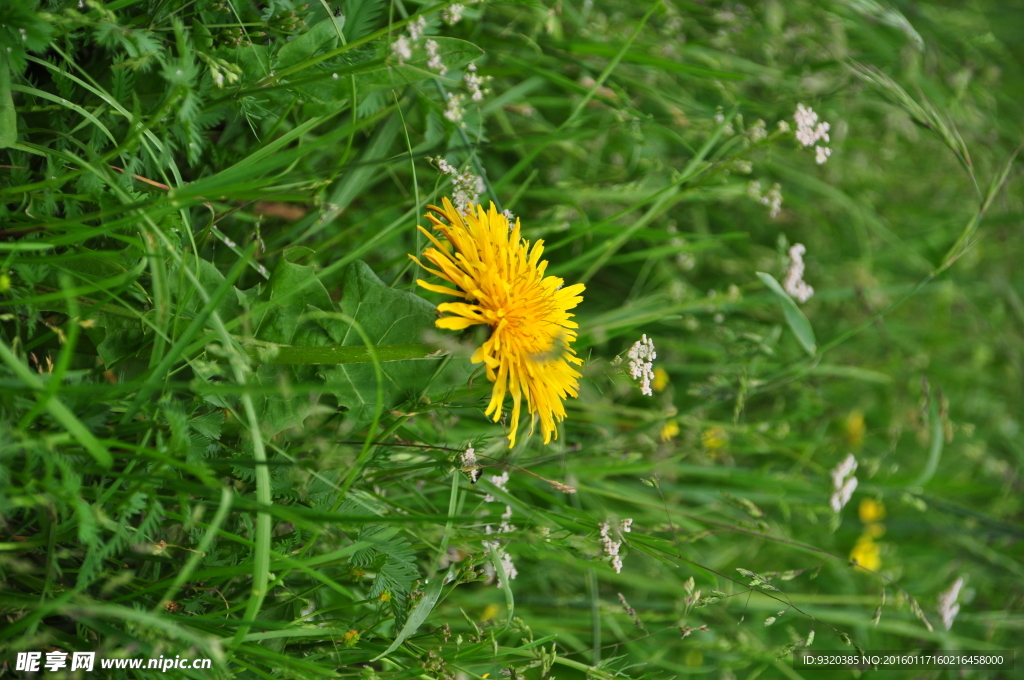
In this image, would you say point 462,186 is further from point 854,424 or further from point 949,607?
point 854,424

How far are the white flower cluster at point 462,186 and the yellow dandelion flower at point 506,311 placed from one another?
0.41 ft

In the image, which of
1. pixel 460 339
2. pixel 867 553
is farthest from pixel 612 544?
pixel 867 553

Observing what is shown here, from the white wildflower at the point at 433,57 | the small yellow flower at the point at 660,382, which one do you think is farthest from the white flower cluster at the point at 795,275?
the white wildflower at the point at 433,57

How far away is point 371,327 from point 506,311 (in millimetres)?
187

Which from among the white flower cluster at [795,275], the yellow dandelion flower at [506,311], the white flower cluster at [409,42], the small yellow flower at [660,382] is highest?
the white flower cluster at [409,42]

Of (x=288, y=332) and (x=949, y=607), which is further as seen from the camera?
(x=949, y=607)

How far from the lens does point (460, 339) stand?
2.14 ft

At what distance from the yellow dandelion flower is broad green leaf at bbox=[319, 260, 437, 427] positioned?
0.09 metres

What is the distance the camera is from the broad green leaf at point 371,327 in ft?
2.40

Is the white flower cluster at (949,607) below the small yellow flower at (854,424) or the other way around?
the other way around

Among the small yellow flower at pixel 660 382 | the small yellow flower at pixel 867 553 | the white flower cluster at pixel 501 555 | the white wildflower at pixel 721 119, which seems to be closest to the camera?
the white flower cluster at pixel 501 555

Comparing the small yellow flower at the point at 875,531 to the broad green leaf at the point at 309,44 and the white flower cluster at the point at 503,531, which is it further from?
the broad green leaf at the point at 309,44

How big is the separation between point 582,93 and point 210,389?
761 millimetres

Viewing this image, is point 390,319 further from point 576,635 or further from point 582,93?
point 576,635
